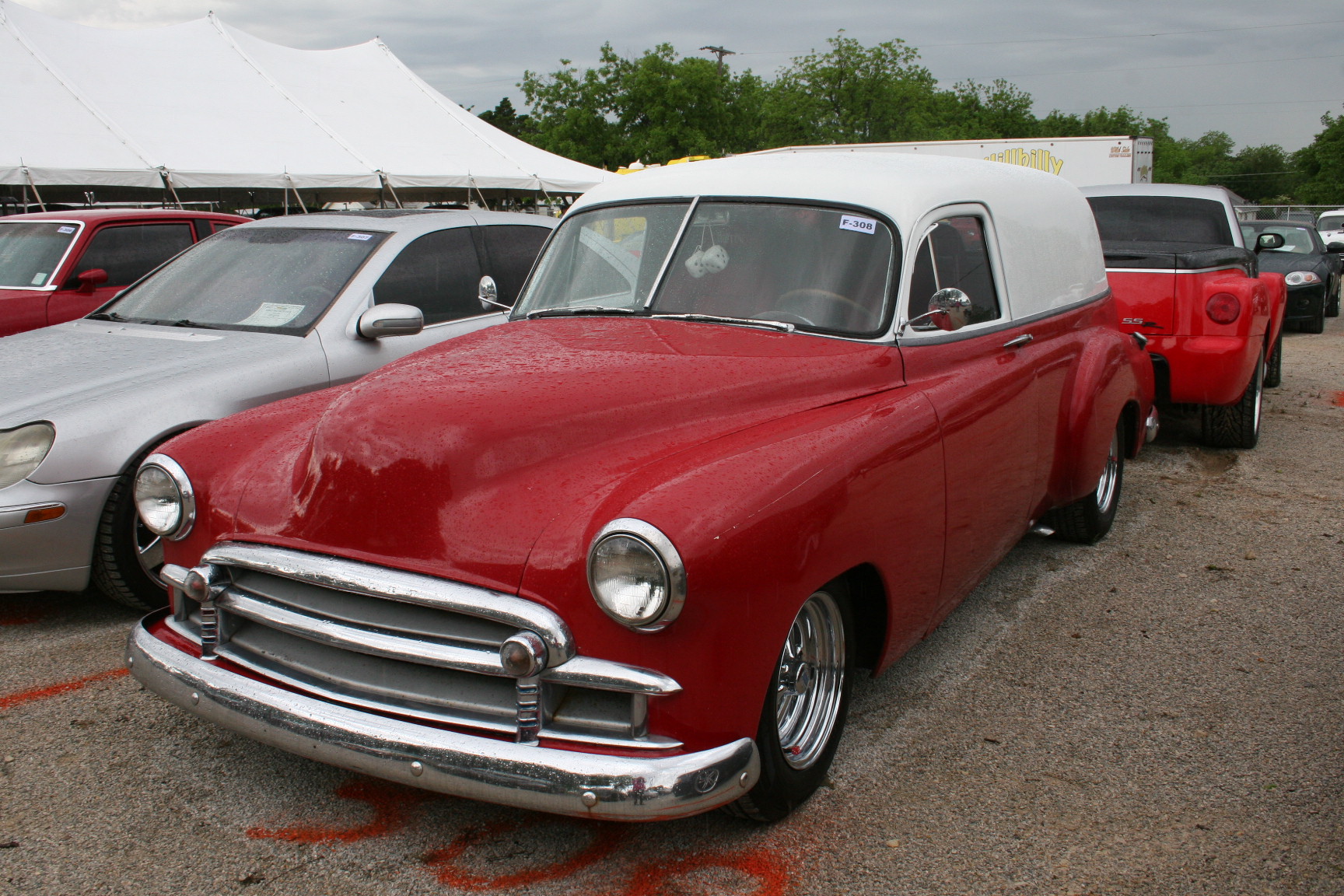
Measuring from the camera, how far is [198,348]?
479 centimetres

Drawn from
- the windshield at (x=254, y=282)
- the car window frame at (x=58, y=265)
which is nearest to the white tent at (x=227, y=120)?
the car window frame at (x=58, y=265)

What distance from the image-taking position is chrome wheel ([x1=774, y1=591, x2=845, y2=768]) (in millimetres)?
2891

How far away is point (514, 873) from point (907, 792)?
3.77 ft

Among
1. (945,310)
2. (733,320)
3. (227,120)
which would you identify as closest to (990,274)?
(945,310)

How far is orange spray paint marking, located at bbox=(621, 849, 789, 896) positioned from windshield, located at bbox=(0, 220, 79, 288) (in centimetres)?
671

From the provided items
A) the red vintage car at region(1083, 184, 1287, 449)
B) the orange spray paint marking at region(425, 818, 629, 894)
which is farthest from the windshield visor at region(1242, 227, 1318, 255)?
the orange spray paint marking at region(425, 818, 629, 894)

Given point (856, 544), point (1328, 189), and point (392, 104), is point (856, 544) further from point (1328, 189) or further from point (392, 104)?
point (1328, 189)

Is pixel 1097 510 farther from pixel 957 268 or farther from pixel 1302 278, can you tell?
pixel 1302 278

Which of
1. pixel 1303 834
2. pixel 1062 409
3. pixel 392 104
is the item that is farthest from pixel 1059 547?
pixel 392 104

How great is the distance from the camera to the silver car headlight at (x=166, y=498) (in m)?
3.07

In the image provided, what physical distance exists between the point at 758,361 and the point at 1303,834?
6.50 ft

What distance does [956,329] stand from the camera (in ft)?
12.3

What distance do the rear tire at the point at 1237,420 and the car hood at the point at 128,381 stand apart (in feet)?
19.5

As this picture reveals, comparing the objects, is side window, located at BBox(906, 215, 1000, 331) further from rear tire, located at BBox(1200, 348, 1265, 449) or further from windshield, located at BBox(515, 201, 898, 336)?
rear tire, located at BBox(1200, 348, 1265, 449)
